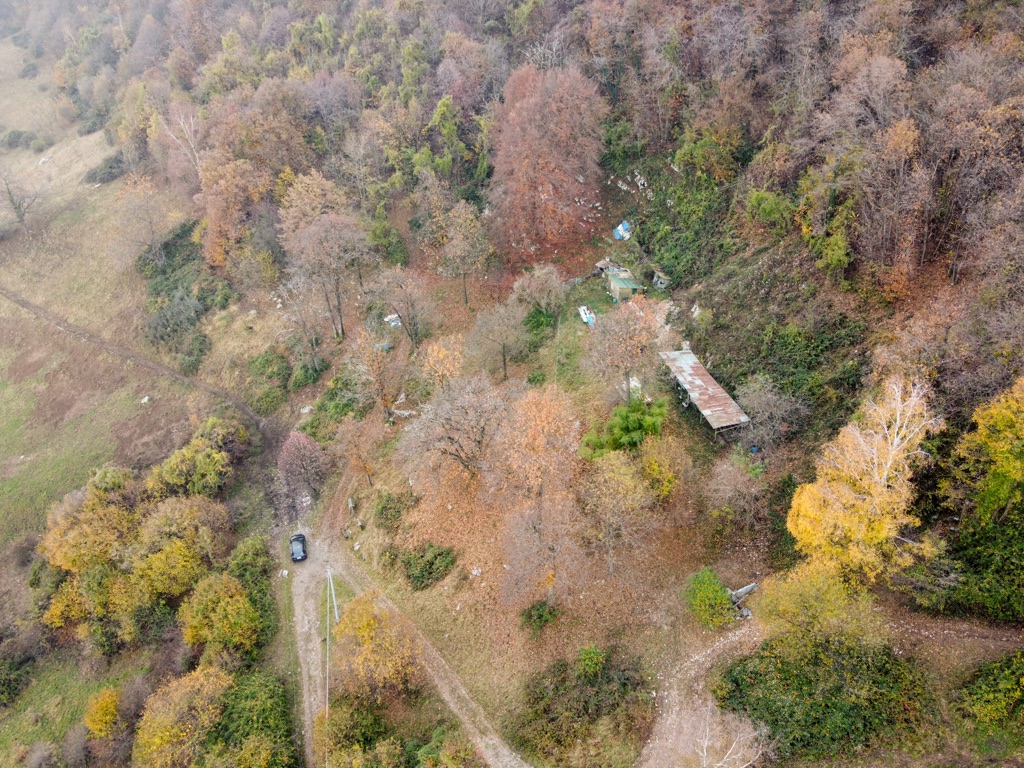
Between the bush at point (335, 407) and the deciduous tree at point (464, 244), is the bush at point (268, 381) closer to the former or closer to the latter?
the bush at point (335, 407)

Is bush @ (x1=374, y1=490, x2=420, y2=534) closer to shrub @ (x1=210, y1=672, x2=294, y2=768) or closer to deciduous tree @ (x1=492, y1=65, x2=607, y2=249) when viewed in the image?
shrub @ (x1=210, y1=672, x2=294, y2=768)

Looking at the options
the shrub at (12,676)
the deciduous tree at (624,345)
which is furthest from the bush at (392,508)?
the shrub at (12,676)

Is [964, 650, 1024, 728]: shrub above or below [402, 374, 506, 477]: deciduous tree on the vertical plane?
below

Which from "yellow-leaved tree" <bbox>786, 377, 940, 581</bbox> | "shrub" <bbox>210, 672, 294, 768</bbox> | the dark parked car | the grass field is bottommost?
the grass field

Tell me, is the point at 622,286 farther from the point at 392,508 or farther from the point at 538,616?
the point at 538,616

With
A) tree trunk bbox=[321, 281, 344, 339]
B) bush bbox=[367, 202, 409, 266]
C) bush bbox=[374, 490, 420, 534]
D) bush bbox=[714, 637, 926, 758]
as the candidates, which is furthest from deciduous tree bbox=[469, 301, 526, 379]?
bush bbox=[714, 637, 926, 758]

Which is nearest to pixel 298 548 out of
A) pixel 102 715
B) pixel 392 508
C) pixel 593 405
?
pixel 392 508

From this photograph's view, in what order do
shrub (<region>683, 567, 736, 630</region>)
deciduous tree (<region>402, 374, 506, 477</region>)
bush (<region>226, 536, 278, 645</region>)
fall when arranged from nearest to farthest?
1. shrub (<region>683, 567, 736, 630</region>)
2. deciduous tree (<region>402, 374, 506, 477</region>)
3. bush (<region>226, 536, 278, 645</region>)

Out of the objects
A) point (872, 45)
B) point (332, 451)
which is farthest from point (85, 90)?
point (872, 45)
